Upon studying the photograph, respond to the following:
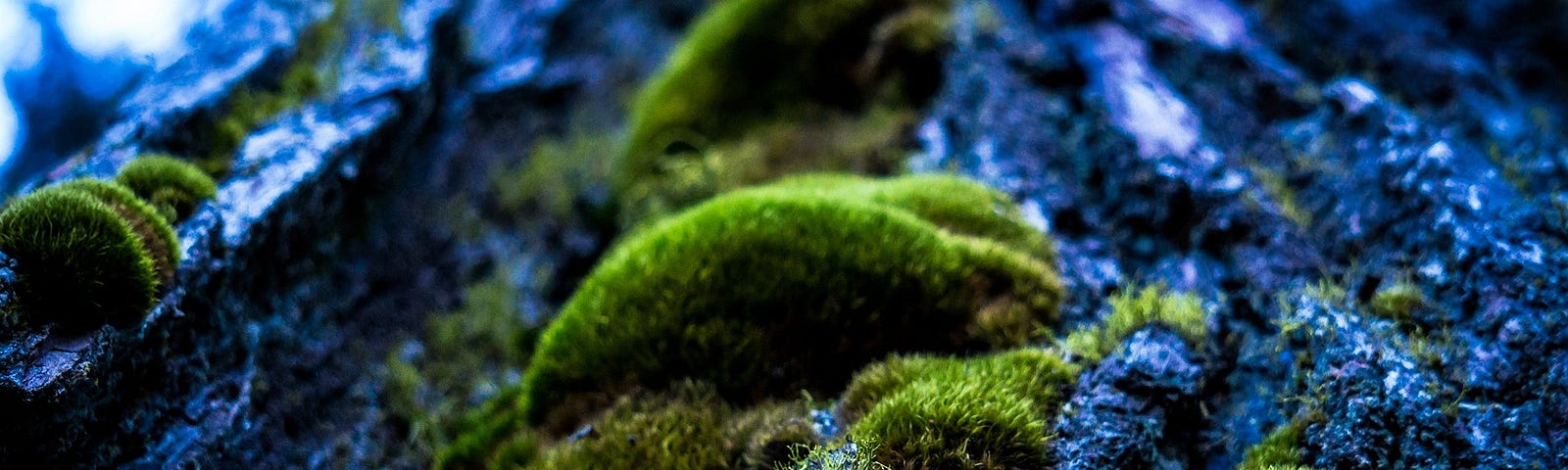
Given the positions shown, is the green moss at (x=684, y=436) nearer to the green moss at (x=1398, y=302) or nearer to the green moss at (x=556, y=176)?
the green moss at (x=1398, y=302)

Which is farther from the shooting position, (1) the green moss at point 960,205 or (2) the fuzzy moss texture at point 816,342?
(1) the green moss at point 960,205

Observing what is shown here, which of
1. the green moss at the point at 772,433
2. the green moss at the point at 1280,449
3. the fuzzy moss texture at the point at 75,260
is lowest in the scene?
the green moss at the point at 1280,449

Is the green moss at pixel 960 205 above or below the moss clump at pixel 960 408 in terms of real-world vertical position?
above

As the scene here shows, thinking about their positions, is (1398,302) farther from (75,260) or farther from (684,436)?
(75,260)

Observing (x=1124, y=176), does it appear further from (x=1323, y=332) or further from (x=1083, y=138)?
(x=1323, y=332)

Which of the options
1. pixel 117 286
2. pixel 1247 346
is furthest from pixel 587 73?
pixel 1247 346

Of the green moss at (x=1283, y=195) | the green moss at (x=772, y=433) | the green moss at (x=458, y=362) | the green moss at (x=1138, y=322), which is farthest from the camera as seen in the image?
the green moss at (x=458, y=362)

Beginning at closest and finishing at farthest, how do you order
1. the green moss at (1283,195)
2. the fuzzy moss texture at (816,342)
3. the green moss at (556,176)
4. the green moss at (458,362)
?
the fuzzy moss texture at (816,342) → the green moss at (1283,195) → the green moss at (458,362) → the green moss at (556,176)

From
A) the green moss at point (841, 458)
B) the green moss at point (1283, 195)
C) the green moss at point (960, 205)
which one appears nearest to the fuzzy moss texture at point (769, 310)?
the green moss at point (960, 205)
